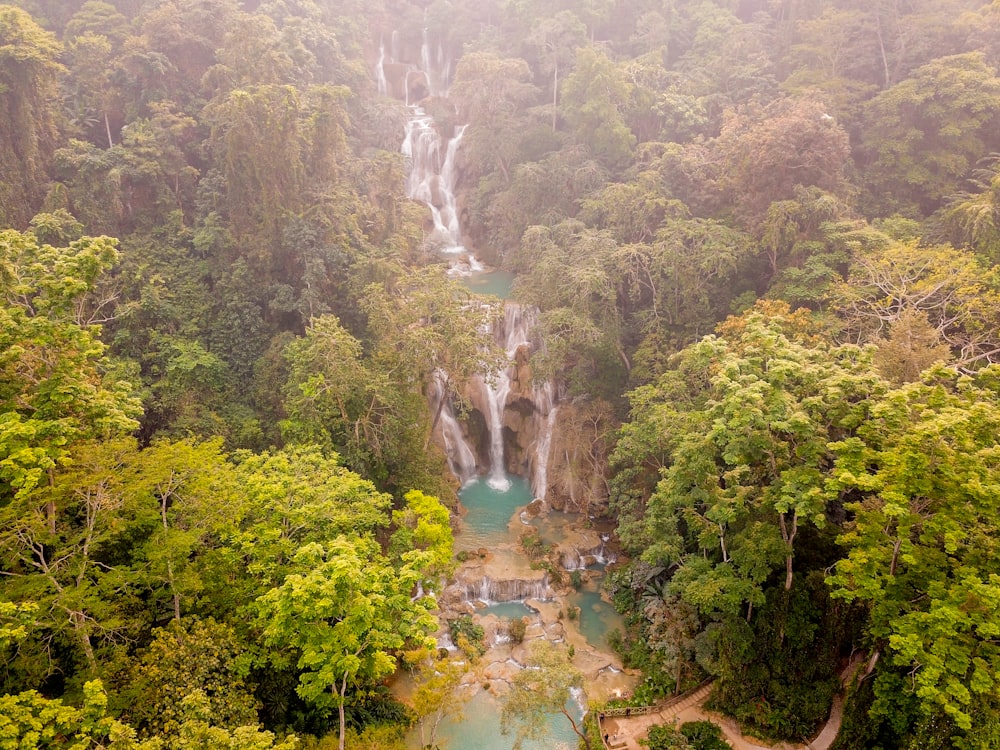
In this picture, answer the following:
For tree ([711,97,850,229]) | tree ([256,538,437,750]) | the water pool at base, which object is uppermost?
tree ([711,97,850,229])

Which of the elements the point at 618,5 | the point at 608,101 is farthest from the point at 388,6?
the point at 608,101

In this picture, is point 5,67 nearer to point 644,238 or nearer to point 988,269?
point 644,238

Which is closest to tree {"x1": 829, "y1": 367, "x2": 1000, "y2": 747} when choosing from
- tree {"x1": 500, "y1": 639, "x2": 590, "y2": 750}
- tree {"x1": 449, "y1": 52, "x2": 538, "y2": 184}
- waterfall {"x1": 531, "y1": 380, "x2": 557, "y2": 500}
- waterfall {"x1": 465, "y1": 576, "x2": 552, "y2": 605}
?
tree {"x1": 500, "y1": 639, "x2": 590, "y2": 750}

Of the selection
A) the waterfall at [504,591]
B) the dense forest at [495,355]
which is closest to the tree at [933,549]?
the dense forest at [495,355]

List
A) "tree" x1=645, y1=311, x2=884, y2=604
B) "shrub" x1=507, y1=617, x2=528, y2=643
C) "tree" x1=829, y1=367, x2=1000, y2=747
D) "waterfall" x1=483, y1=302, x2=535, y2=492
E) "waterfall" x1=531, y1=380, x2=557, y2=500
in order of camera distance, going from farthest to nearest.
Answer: "waterfall" x1=483, y1=302, x2=535, y2=492 < "waterfall" x1=531, y1=380, x2=557, y2=500 < "shrub" x1=507, y1=617, x2=528, y2=643 < "tree" x1=645, y1=311, x2=884, y2=604 < "tree" x1=829, y1=367, x2=1000, y2=747

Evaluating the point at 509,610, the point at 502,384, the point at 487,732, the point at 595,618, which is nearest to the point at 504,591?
the point at 509,610

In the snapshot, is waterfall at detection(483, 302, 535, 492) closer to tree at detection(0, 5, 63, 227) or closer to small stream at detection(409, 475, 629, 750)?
small stream at detection(409, 475, 629, 750)
